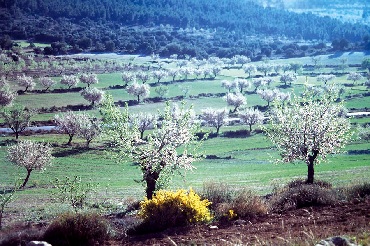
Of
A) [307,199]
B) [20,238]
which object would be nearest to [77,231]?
[20,238]

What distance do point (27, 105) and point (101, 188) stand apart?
2635 inches

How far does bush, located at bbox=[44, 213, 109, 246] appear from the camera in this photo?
576 inches

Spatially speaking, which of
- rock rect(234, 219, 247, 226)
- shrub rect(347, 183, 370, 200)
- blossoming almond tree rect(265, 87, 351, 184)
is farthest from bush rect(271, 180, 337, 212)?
blossoming almond tree rect(265, 87, 351, 184)

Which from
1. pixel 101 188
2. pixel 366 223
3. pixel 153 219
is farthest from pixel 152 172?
pixel 101 188

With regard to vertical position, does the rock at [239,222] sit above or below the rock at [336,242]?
below

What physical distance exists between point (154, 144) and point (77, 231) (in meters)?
11.9

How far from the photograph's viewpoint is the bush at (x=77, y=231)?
1462 cm

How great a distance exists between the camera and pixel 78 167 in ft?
202

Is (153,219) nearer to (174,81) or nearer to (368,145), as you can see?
(368,145)

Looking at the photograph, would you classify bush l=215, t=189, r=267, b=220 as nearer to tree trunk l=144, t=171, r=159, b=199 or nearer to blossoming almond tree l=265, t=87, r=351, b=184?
tree trunk l=144, t=171, r=159, b=199

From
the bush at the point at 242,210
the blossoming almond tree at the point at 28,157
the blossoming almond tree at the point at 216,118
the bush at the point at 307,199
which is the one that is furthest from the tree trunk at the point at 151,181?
the blossoming almond tree at the point at 216,118

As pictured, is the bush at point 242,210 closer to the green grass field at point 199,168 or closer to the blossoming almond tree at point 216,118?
the green grass field at point 199,168

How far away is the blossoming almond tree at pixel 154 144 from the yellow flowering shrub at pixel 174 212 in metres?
8.68

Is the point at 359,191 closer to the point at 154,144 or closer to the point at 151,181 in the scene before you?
the point at 151,181
